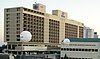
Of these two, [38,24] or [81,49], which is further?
[38,24]

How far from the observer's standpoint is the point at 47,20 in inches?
4626

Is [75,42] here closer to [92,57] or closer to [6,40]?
[92,57]

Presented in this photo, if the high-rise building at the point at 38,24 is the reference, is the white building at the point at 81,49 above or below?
below

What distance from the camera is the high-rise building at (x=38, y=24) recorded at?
100062mm

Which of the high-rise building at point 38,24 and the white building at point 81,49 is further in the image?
the high-rise building at point 38,24

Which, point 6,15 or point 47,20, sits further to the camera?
point 47,20

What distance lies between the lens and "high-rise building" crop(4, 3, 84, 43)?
100 meters

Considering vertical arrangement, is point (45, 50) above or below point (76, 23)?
below

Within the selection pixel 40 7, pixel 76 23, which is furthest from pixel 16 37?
pixel 76 23

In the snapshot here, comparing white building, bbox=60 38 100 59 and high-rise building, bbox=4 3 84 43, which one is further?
high-rise building, bbox=4 3 84 43

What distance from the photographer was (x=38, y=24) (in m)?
112

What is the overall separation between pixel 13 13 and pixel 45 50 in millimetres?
20438

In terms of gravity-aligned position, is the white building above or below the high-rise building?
below

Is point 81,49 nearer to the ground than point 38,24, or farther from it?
nearer to the ground
